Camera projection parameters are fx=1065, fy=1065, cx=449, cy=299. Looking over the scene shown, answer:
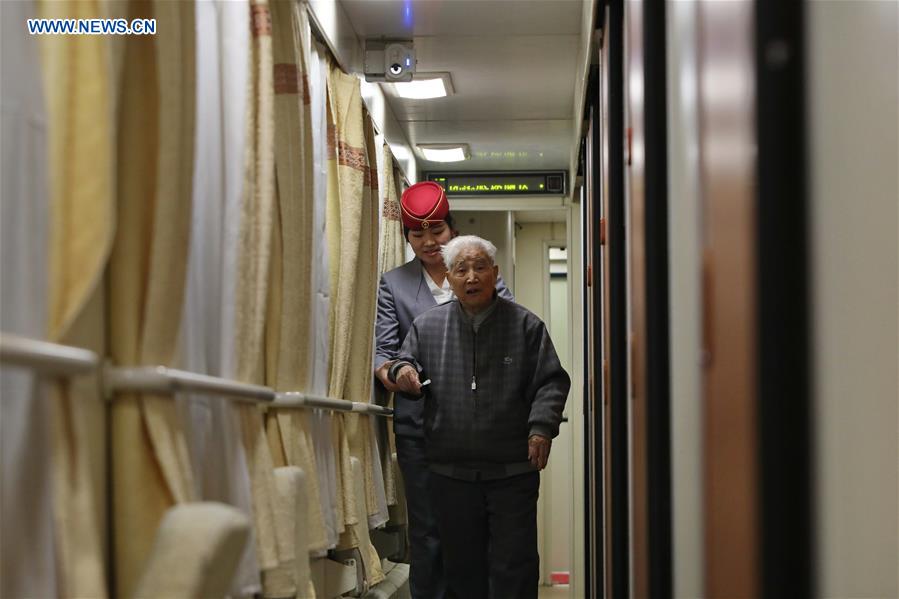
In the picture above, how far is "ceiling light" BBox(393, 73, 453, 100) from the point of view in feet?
17.4

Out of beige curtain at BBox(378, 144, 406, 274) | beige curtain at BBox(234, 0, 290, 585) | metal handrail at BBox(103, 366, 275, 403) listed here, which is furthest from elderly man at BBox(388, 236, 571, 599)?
metal handrail at BBox(103, 366, 275, 403)

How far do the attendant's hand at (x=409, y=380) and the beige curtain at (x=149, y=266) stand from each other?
2.01m

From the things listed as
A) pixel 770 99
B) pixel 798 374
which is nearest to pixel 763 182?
pixel 770 99

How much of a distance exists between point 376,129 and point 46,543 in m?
3.73

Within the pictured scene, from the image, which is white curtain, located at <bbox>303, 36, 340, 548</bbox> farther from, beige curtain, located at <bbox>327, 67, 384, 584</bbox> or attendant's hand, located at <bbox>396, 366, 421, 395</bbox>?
attendant's hand, located at <bbox>396, 366, 421, 395</bbox>

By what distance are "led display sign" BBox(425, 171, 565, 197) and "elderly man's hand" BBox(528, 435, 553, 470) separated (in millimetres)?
3472

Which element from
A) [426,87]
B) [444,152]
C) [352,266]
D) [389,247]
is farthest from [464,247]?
[444,152]

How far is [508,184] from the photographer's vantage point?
7.02 m

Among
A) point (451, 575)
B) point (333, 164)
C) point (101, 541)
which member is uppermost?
point (333, 164)

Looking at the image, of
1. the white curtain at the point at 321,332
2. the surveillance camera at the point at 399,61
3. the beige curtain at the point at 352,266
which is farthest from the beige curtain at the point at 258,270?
the surveillance camera at the point at 399,61

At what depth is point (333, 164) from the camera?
12.8ft

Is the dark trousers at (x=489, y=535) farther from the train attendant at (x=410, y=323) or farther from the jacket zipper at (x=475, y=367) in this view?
the jacket zipper at (x=475, y=367)

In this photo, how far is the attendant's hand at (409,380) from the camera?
394 cm

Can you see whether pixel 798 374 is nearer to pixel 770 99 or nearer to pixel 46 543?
pixel 770 99
